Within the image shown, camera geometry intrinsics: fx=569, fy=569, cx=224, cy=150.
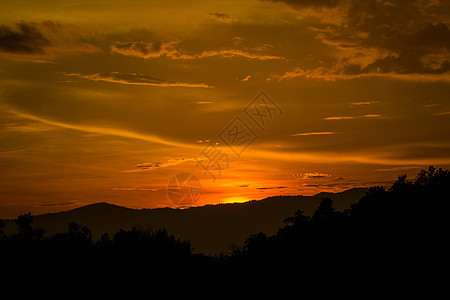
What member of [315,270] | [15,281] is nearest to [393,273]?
[315,270]

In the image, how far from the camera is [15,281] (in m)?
36.9

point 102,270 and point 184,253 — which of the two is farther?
point 184,253

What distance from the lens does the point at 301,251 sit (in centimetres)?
4394

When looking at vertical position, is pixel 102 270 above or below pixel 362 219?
below

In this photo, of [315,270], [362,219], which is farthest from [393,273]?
[362,219]

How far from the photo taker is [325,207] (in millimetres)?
66312

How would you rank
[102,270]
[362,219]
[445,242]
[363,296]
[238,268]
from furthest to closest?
[362,219] < [238,268] < [102,270] < [445,242] < [363,296]

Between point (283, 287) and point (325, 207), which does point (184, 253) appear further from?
point (325, 207)

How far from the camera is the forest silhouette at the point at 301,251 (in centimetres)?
3825

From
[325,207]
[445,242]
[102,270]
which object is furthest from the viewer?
[325,207]

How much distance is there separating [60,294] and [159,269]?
743 centimetres

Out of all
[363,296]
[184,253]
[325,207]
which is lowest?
[363,296]

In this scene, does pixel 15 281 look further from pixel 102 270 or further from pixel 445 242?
pixel 445 242

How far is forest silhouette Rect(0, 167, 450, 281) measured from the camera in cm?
3825
